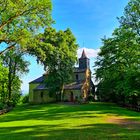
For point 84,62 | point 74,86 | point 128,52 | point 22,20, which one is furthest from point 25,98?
point 22,20

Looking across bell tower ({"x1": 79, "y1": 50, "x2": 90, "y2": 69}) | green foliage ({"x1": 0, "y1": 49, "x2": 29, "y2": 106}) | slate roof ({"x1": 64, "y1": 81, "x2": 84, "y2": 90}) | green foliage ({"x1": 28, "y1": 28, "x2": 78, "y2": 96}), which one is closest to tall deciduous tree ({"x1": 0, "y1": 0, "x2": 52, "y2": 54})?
green foliage ({"x1": 0, "y1": 49, "x2": 29, "y2": 106})

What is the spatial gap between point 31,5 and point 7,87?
37134mm

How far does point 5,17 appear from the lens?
3083 cm

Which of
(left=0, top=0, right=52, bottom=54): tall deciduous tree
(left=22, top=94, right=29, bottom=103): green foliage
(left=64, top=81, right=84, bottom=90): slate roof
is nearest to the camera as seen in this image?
(left=0, top=0, right=52, bottom=54): tall deciduous tree

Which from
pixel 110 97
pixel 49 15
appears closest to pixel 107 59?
pixel 110 97

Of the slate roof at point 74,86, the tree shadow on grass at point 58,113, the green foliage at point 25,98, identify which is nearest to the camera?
the tree shadow on grass at point 58,113

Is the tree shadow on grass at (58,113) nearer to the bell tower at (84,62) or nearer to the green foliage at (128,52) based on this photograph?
the green foliage at (128,52)

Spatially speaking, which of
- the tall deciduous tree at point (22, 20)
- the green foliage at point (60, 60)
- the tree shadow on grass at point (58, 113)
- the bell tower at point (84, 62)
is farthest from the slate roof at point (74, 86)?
the tall deciduous tree at point (22, 20)

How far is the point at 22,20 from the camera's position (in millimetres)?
32812

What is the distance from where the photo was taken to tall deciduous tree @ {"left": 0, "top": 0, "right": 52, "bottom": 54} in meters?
31.0

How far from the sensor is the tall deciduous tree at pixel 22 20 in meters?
31.0

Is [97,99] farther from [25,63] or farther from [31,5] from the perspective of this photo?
[31,5]

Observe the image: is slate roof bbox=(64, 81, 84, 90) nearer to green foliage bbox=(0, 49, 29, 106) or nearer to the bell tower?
the bell tower

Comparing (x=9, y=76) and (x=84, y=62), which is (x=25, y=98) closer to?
(x=84, y=62)
